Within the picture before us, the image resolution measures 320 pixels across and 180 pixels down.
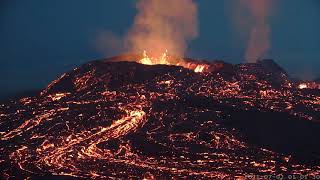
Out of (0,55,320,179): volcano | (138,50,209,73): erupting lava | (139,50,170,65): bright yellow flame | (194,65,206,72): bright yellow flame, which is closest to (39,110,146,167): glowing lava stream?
(0,55,320,179): volcano

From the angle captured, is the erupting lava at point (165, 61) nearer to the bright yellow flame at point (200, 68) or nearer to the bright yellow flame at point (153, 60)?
the bright yellow flame at point (153, 60)

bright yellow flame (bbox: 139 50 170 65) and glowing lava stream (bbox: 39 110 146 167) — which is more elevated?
bright yellow flame (bbox: 139 50 170 65)

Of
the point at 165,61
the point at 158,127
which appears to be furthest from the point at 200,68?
the point at 158,127

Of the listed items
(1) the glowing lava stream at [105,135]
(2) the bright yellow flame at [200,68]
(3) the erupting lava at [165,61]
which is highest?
(3) the erupting lava at [165,61]

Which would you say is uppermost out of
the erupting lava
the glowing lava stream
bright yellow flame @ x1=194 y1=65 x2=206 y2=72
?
the erupting lava

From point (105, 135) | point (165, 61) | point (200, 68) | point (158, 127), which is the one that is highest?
point (165, 61)

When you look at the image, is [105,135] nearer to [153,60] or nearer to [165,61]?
[153,60]

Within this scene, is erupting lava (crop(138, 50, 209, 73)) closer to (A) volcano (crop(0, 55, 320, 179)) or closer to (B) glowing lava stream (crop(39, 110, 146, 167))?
(A) volcano (crop(0, 55, 320, 179))

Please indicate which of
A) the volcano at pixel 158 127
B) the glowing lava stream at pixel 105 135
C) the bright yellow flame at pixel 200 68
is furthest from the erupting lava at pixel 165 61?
the glowing lava stream at pixel 105 135

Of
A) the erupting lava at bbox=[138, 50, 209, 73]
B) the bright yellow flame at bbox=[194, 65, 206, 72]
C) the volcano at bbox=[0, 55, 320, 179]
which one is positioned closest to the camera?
the volcano at bbox=[0, 55, 320, 179]
